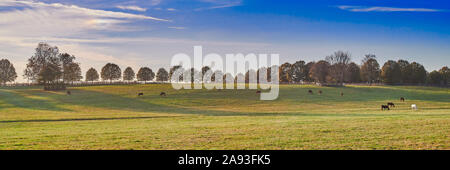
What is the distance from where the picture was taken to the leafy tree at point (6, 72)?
11606 cm

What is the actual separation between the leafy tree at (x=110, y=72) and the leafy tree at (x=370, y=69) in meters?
106

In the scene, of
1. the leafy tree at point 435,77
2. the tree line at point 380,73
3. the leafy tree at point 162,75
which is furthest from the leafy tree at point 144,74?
the leafy tree at point 435,77

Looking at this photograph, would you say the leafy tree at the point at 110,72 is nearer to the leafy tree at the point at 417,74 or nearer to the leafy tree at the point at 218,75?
the leafy tree at the point at 218,75

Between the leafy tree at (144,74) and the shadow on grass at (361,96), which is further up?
the leafy tree at (144,74)

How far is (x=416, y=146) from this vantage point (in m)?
11.1

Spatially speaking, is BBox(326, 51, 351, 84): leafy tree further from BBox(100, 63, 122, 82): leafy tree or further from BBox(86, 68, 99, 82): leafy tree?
BBox(86, 68, 99, 82): leafy tree

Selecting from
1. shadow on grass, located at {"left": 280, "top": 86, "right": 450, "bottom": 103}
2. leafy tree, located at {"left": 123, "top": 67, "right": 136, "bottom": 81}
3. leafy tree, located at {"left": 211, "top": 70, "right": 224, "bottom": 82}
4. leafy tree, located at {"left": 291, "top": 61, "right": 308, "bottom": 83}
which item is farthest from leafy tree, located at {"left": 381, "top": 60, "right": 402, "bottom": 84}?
leafy tree, located at {"left": 123, "top": 67, "right": 136, "bottom": 81}

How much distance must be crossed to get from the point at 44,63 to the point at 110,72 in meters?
63.8

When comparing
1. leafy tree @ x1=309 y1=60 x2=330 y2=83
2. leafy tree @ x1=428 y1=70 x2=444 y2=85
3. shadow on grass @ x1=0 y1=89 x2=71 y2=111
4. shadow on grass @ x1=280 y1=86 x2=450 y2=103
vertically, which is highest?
leafy tree @ x1=309 y1=60 x2=330 y2=83

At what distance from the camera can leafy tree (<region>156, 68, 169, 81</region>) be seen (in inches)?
6314

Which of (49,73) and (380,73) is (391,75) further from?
(49,73)

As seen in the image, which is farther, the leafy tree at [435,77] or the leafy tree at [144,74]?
the leafy tree at [144,74]
